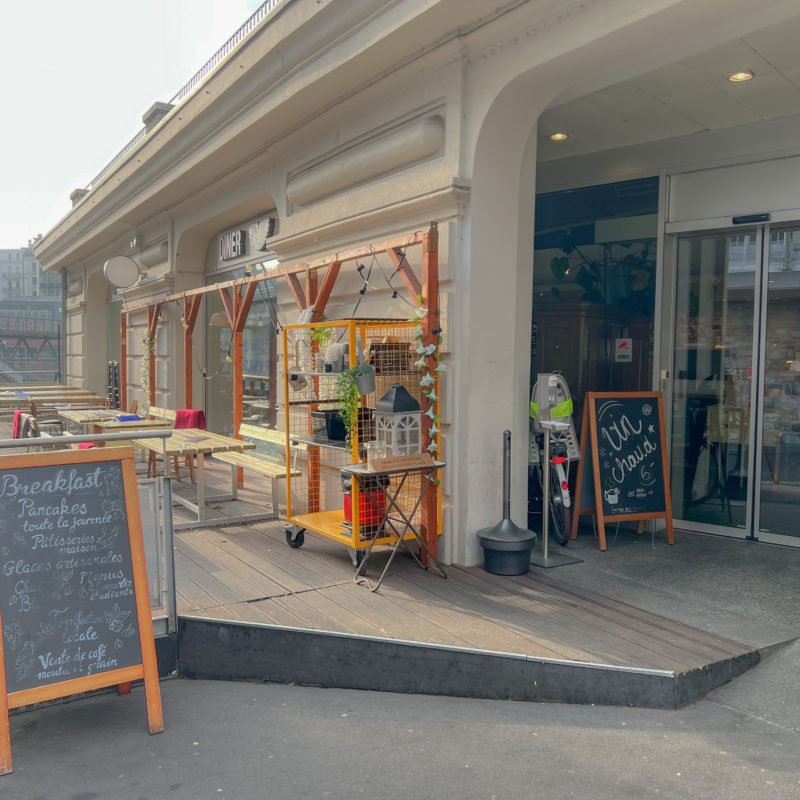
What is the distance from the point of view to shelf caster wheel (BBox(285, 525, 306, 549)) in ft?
16.8

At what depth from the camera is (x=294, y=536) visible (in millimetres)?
5133

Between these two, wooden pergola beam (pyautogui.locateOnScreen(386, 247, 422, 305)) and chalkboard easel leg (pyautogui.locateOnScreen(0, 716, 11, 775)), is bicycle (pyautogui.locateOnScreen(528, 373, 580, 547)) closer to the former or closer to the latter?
wooden pergola beam (pyautogui.locateOnScreen(386, 247, 422, 305))

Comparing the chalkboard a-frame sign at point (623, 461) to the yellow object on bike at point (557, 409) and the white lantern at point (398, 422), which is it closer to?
the yellow object on bike at point (557, 409)

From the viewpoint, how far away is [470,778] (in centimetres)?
256

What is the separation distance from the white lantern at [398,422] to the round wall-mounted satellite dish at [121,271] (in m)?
7.32

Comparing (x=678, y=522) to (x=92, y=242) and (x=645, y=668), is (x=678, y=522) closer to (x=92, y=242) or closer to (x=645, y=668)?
(x=645, y=668)

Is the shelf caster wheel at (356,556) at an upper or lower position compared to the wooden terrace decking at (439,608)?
upper

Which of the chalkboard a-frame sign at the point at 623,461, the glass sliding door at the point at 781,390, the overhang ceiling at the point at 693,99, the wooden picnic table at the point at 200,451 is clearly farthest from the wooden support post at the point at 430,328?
the glass sliding door at the point at 781,390

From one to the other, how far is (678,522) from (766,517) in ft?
2.16

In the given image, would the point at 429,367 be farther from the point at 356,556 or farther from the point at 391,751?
the point at 391,751

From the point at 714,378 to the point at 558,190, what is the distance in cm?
220

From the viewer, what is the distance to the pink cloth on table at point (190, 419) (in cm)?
762

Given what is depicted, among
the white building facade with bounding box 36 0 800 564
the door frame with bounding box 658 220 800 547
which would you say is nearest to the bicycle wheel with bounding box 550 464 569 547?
the white building facade with bounding box 36 0 800 564

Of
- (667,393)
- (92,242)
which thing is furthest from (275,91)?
(92,242)
